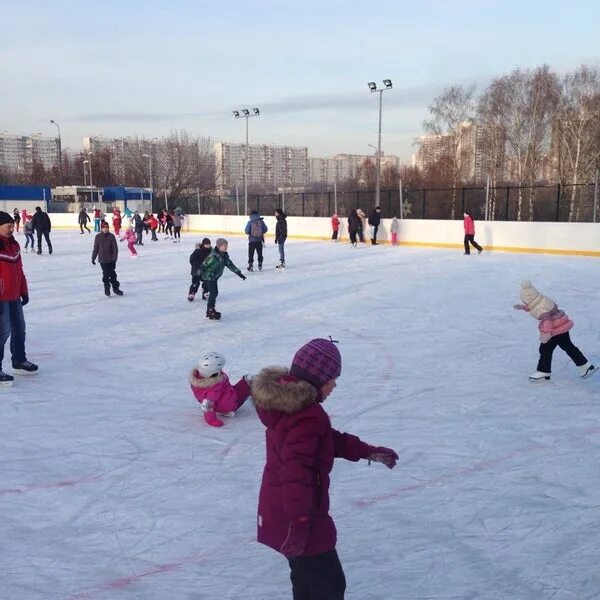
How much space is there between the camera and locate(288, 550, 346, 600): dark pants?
1826 millimetres

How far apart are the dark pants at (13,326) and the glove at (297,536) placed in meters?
4.16

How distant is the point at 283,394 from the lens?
1.77 meters

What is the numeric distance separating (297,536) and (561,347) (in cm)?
411

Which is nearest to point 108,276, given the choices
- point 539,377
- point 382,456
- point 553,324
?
point 539,377

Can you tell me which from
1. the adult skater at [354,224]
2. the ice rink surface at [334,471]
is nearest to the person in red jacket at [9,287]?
the ice rink surface at [334,471]

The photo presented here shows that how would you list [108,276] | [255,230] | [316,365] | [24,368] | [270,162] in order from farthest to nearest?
[270,162] < [255,230] < [108,276] < [24,368] < [316,365]

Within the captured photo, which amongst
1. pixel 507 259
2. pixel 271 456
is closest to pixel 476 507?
pixel 271 456

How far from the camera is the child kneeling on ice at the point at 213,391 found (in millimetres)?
4387

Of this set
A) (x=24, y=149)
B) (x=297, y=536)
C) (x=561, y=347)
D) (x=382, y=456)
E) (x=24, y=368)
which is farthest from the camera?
(x=24, y=149)

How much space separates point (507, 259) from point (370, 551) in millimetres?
13721

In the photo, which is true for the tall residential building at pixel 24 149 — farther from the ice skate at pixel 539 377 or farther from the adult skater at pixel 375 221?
the ice skate at pixel 539 377

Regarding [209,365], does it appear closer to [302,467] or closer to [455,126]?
[302,467]

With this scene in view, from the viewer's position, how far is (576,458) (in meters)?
3.76

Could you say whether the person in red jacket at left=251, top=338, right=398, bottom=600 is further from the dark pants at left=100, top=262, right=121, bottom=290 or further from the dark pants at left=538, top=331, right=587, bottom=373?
the dark pants at left=100, top=262, right=121, bottom=290
